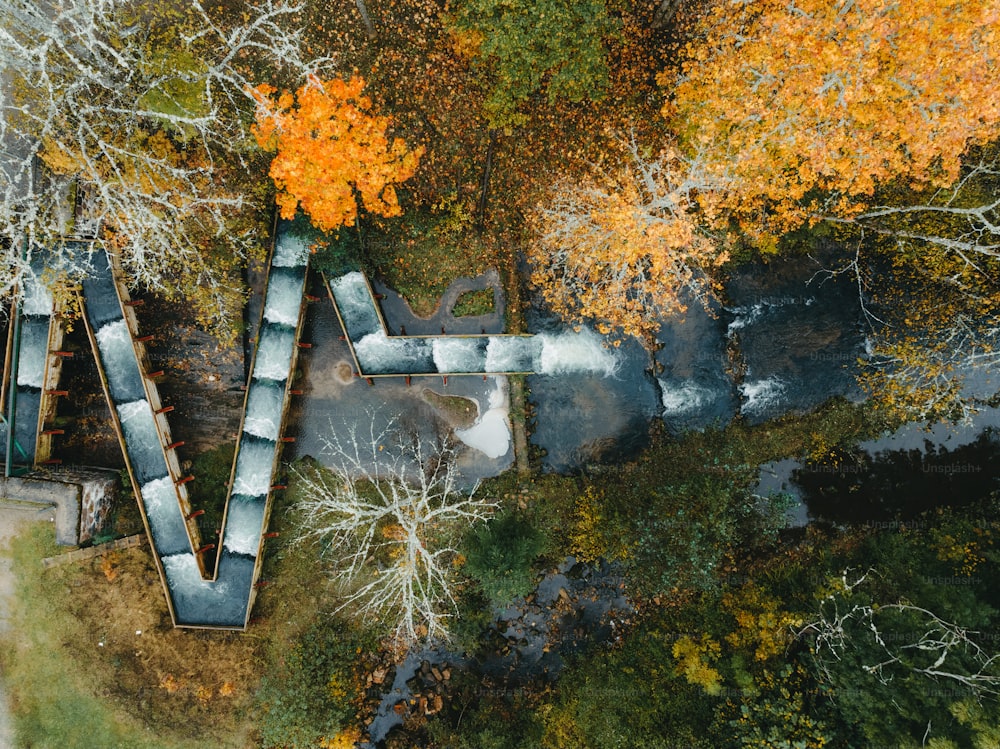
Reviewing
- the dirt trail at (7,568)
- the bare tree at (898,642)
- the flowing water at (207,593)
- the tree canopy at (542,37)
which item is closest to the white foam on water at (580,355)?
the tree canopy at (542,37)

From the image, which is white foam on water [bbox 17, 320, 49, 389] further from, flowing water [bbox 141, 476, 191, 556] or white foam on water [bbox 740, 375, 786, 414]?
white foam on water [bbox 740, 375, 786, 414]

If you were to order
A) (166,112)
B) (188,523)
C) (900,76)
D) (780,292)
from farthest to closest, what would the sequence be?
(780,292), (188,523), (166,112), (900,76)

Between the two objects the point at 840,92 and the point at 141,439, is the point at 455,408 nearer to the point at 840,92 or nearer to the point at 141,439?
the point at 141,439

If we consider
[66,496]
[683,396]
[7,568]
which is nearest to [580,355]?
[683,396]

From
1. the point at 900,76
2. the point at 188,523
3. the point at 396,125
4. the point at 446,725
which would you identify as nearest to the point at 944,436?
the point at 900,76

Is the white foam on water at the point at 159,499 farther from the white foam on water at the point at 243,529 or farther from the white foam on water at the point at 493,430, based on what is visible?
the white foam on water at the point at 493,430

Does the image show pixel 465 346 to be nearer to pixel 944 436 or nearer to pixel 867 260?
pixel 867 260

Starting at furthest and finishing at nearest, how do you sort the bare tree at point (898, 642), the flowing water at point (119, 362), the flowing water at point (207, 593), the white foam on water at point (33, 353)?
1. the flowing water at point (207, 593)
2. the flowing water at point (119, 362)
3. the white foam on water at point (33, 353)
4. the bare tree at point (898, 642)
